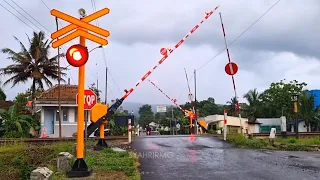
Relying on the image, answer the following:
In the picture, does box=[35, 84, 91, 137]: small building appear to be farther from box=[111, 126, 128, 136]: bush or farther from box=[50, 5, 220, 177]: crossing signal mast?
box=[50, 5, 220, 177]: crossing signal mast

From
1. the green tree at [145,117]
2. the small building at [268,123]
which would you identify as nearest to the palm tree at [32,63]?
the small building at [268,123]

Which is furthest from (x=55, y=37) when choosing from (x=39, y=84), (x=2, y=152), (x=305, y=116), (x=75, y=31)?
(x=305, y=116)

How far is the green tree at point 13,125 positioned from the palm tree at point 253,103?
137ft

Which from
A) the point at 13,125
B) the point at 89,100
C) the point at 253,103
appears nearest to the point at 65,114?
the point at 13,125

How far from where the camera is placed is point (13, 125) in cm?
2884

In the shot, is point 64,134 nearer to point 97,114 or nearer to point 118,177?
point 97,114

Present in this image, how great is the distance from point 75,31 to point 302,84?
5422 cm

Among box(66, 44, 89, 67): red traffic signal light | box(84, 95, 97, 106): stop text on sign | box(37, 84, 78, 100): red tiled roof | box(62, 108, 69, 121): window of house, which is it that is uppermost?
box(37, 84, 78, 100): red tiled roof

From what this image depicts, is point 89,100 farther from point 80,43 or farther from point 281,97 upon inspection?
point 281,97

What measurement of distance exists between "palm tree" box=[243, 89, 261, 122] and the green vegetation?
52.8 metres

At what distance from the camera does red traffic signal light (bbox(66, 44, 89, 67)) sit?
8125mm

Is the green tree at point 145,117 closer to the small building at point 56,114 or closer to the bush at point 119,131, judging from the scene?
the bush at point 119,131

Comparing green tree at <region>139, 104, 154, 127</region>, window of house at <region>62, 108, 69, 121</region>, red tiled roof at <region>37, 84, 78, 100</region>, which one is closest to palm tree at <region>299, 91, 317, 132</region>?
red tiled roof at <region>37, 84, 78, 100</region>

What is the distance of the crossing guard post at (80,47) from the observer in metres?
8.17
